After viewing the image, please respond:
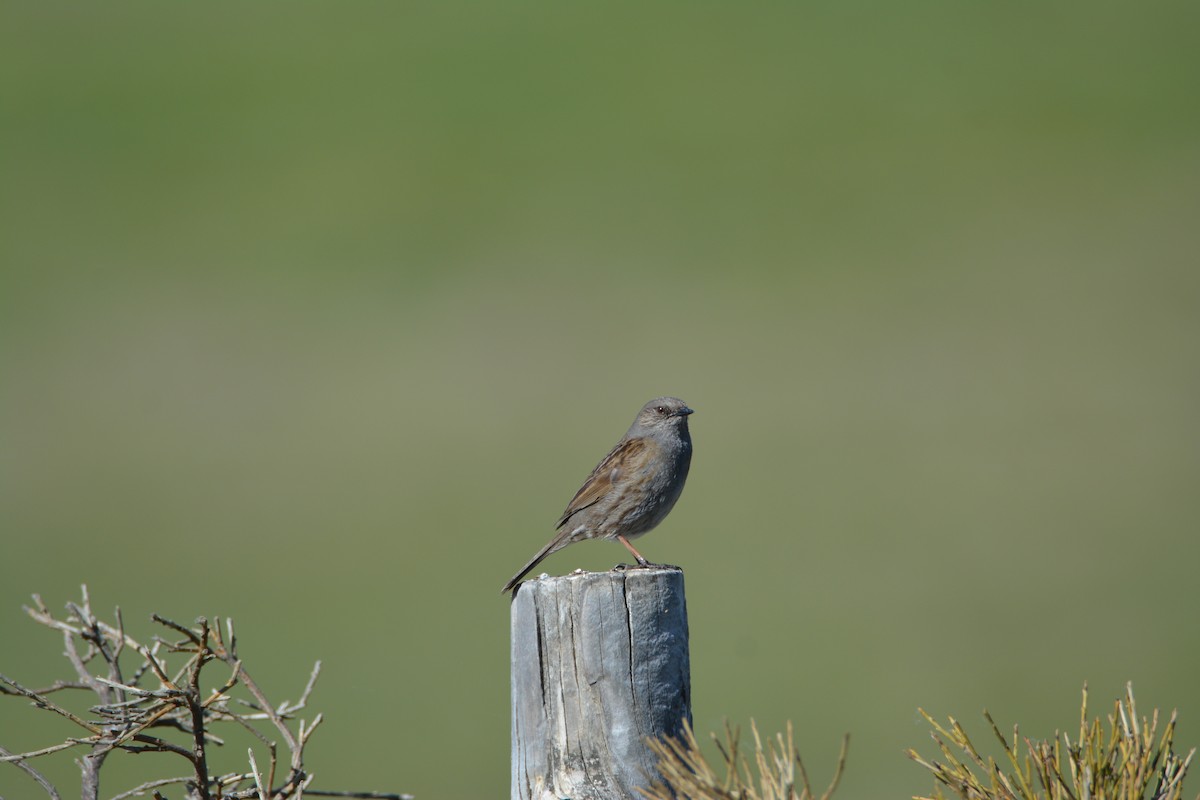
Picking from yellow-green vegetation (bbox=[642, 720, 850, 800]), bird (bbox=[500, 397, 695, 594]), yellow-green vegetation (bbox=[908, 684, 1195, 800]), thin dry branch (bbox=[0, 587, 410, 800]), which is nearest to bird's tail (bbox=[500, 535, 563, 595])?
bird (bbox=[500, 397, 695, 594])

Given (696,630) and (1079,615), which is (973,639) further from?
(696,630)

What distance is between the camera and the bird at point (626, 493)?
6.27 m

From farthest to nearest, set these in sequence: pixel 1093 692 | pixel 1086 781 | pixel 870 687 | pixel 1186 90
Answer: pixel 1186 90
pixel 870 687
pixel 1093 692
pixel 1086 781

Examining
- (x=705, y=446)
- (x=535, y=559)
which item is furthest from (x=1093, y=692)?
(x=535, y=559)

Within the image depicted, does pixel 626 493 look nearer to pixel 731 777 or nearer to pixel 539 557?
pixel 539 557

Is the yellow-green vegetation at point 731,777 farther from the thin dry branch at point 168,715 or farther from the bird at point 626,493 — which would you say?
the bird at point 626,493

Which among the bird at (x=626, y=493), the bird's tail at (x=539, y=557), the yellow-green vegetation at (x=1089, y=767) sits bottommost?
the yellow-green vegetation at (x=1089, y=767)

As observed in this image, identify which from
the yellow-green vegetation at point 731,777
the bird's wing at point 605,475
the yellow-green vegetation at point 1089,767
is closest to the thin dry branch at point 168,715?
the yellow-green vegetation at point 731,777

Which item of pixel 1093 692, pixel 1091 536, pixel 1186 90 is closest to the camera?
pixel 1093 692

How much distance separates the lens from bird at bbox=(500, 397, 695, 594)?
627 centimetres

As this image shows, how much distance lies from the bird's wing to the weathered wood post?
112 inches

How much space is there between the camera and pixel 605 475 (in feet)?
20.5

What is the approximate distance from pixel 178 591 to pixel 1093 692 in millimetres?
10652

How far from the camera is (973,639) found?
14961 mm
